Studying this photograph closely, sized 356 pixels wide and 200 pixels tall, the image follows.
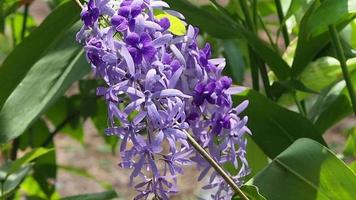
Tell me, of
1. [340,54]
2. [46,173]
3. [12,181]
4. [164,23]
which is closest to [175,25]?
[164,23]

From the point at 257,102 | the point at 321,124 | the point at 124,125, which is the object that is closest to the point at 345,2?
the point at 257,102

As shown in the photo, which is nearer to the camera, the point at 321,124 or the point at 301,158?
the point at 301,158

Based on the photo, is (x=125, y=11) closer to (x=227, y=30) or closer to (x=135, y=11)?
(x=135, y=11)

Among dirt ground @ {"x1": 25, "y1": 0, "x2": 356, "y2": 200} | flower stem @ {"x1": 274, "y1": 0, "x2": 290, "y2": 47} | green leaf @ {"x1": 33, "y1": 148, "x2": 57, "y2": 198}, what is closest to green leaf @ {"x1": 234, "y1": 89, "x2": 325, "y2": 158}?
flower stem @ {"x1": 274, "y1": 0, "x2": 290, "y2": 47}

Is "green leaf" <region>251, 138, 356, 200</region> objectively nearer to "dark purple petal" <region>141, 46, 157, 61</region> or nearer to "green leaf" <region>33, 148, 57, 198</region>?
"dark purple petal" <region>141, 46, 157, 61</region>

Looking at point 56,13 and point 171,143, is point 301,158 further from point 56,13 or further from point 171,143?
point 56,13

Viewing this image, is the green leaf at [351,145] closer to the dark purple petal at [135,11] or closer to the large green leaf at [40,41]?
the large green leaf at [40,41]

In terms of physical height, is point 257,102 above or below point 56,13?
below
